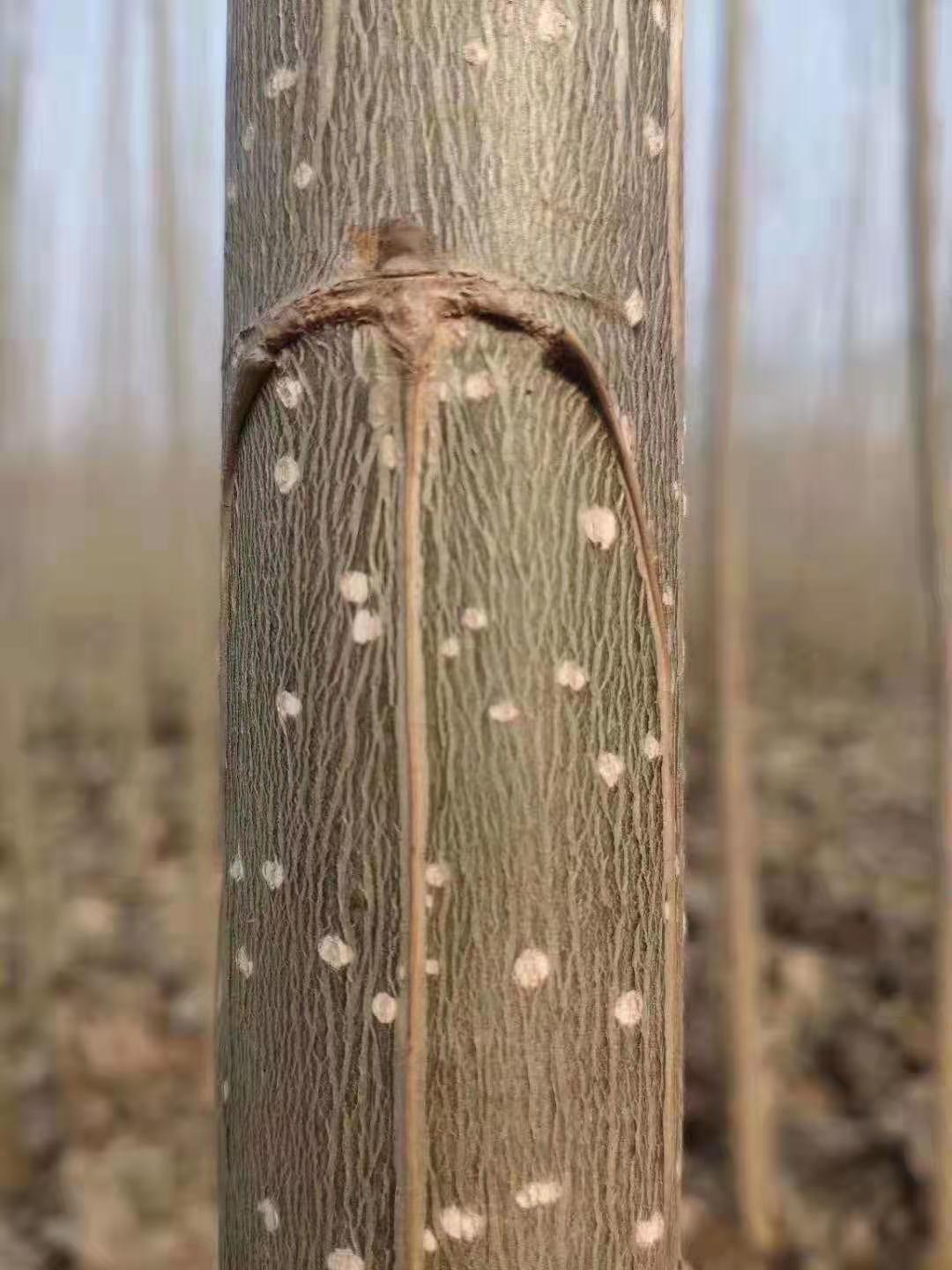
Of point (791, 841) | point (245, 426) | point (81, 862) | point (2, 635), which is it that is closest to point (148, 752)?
point (81, 862)

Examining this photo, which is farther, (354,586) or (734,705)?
(734,705)

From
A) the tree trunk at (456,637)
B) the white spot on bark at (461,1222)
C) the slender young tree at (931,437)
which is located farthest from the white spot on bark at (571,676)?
the slender young tree at (931,437)

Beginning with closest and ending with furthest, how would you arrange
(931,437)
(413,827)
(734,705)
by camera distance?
(413,827)
(931,437)
(734,705)

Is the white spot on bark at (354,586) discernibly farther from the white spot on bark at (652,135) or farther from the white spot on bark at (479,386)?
the white spot on bark at (652,135)

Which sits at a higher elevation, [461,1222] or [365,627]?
[365,627]

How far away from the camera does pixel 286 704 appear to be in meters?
0.48

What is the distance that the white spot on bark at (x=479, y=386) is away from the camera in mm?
454

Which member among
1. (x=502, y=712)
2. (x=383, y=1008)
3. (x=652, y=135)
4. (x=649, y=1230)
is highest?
(x=652, y=135)

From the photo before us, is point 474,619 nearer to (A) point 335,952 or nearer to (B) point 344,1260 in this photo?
(A) point 335,952

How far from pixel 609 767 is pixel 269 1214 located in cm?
24

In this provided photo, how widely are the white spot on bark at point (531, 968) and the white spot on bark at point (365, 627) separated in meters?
0.14

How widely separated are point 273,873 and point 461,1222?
155 mm

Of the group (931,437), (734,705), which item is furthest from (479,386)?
(734,705)

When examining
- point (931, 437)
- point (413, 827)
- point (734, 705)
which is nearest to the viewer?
point (413, 827)
